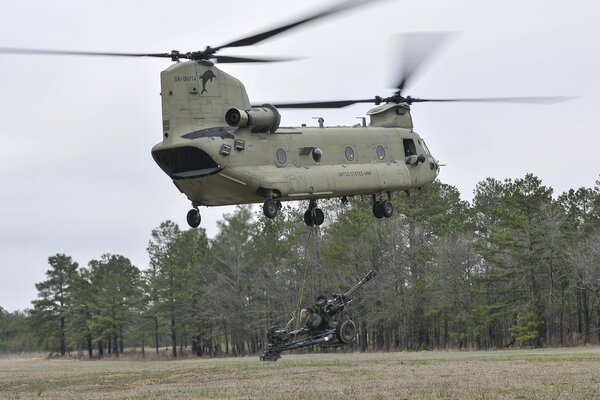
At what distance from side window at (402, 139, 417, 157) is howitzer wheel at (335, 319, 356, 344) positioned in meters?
6.25

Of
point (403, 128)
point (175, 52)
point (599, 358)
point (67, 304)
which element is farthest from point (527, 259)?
point (67, 304)

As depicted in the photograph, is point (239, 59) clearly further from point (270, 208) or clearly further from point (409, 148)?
point (409, 148)

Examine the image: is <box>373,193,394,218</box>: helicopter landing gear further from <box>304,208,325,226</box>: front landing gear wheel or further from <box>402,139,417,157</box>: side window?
<box>402,139,417,157</box>: side window

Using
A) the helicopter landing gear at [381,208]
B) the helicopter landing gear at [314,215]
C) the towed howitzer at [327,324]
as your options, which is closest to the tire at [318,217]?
the helicopter landing gear at [314,215]

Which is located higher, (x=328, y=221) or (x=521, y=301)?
(x=328, y=221)

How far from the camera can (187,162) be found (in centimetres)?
2770

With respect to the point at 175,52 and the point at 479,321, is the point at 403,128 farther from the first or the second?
the point at 479,321

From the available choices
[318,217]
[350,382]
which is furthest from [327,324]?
[350,382]

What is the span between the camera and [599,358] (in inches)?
1852

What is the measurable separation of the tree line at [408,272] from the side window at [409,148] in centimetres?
3980

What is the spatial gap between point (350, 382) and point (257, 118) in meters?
14.1

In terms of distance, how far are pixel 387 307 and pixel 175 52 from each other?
55.5 metres

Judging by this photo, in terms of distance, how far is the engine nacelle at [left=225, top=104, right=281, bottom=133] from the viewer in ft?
93.2

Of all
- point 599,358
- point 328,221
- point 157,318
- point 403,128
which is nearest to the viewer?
point 403,128
